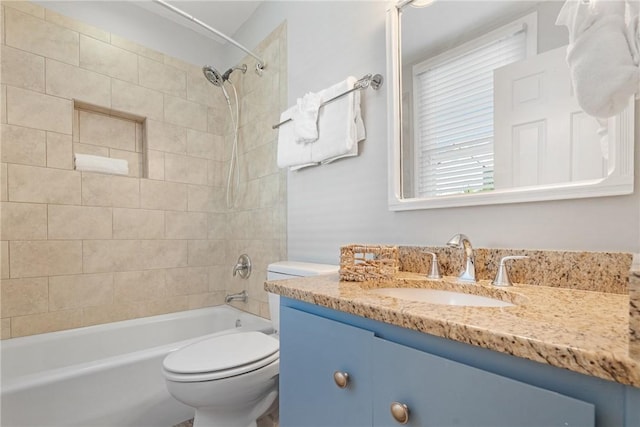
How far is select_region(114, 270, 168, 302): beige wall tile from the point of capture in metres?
2.00

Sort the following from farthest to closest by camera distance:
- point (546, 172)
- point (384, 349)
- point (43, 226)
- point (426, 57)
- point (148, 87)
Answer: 1. point (148, 87)
2. point (43, 226)
3. point (426, 57)
4. point (546, 172)
5. point (384, 349)

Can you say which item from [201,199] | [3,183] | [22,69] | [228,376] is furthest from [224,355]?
[22,69]

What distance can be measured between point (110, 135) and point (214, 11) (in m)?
1.13

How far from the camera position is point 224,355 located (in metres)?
1.26

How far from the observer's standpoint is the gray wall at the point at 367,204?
2.65 ft

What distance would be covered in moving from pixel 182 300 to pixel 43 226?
948mm

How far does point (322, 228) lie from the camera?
160cm

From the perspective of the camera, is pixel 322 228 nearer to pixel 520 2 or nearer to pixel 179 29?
pixel 520 2

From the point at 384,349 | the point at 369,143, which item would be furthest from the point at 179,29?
the point at 384,349

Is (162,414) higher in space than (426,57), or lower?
lower

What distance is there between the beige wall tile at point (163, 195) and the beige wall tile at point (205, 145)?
291 mm

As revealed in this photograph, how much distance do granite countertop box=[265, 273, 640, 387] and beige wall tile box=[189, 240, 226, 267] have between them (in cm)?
170

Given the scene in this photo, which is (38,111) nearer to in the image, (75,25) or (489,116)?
(75,25)

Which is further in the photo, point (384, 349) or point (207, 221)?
point (207, 221)
